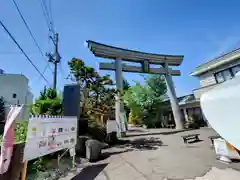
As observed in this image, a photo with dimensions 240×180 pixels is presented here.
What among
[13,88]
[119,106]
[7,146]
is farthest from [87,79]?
[13,88]

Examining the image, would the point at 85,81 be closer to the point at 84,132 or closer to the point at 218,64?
the point at 84,132

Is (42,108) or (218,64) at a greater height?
(218,64)

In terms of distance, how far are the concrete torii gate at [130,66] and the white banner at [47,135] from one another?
5.34 meters

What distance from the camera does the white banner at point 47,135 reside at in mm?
3146

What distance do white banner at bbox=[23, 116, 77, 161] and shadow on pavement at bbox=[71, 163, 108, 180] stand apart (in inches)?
35.8

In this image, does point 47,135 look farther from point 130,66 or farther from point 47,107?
point 130,66

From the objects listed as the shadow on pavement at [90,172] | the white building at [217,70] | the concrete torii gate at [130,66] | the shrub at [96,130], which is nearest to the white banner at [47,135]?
the shadow on pavement at [90,172]

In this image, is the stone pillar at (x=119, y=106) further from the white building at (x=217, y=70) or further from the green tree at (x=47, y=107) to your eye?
the white building at (x=217, y=70)

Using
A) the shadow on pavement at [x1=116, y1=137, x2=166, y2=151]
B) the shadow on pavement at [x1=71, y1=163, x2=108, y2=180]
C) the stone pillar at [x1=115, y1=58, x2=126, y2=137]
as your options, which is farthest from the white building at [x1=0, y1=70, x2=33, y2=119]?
the shadow on pavement at [x1=71, y1=163, x2=108, y2=180]

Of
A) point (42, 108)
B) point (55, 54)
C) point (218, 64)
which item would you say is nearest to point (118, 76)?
point (55, 54)

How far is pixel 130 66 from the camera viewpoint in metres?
14.1

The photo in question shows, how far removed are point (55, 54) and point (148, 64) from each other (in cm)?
827

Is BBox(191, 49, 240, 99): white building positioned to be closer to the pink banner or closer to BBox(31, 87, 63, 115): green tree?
BBox(31, 87, 63, 115): green tree

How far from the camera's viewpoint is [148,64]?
1466 cm
